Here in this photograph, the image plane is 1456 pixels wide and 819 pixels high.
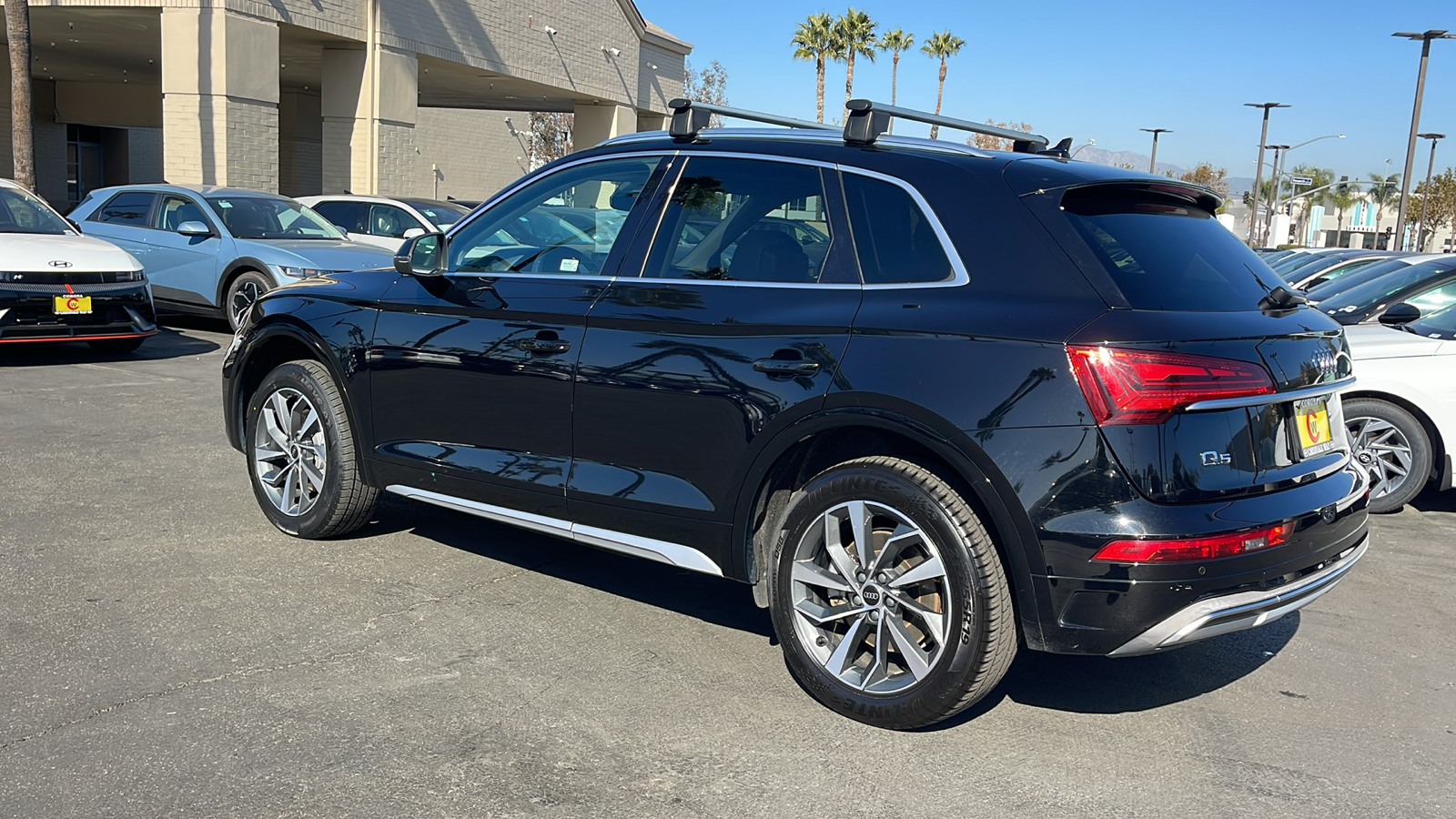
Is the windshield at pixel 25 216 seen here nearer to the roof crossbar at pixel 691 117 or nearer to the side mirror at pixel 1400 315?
the roof crossbar at pixel 691 117

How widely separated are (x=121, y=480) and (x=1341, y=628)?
19.9 ft

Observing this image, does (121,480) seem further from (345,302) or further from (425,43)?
(425,43)

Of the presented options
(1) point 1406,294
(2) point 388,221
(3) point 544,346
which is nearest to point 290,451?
(3) point 544,346

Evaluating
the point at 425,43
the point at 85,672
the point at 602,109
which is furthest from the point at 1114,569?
the point at 602,109

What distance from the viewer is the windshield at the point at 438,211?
16219 millimetres

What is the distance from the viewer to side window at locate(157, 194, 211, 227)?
43.4 feet

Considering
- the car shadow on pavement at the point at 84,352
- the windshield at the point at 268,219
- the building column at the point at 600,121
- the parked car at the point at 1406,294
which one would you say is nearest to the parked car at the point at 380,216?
the windshield at the point at 268,219

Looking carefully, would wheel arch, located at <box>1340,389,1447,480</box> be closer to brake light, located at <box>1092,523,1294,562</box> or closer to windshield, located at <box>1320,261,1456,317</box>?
windshield, located at <box>1320,261,1456,317</box>

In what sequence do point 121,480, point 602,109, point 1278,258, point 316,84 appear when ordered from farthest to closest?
point 316,84 → point 602,109 → point 1278,258 → point 121,480

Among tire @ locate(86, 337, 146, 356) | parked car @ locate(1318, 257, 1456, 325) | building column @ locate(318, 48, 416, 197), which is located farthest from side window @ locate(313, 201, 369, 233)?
parked car @ locate(1318, 257, 1456, 325)

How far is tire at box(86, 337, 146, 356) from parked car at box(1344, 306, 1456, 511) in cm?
1007

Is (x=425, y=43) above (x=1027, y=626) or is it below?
above

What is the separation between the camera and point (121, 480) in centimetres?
654

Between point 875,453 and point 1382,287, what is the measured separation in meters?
5.73
